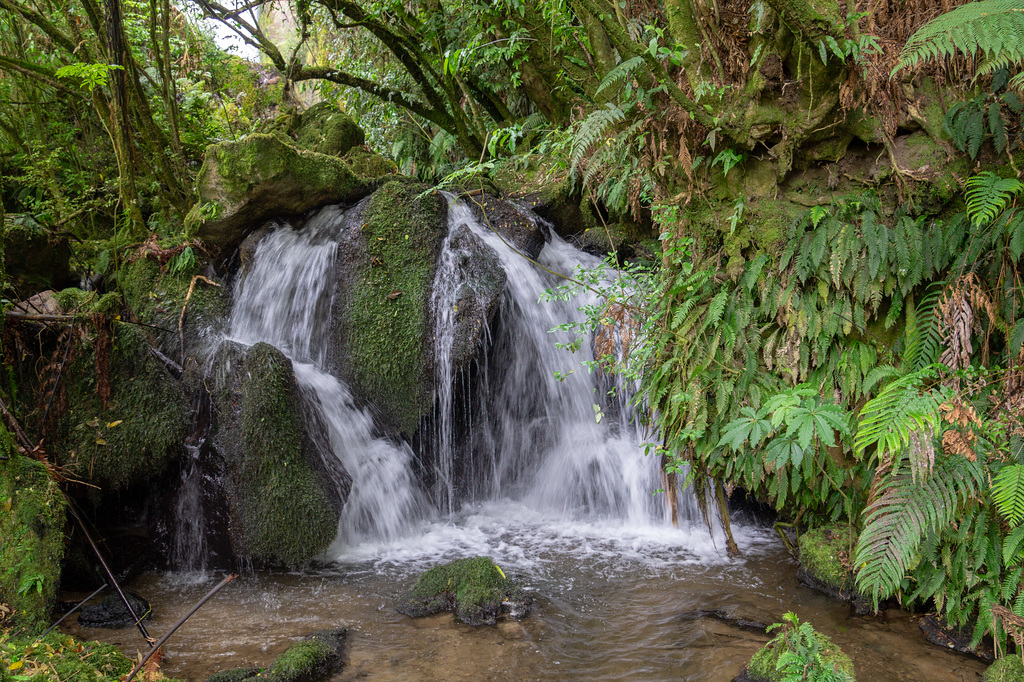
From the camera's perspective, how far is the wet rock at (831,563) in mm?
4273

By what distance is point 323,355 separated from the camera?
661 cm

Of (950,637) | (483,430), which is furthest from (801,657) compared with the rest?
(483,430)

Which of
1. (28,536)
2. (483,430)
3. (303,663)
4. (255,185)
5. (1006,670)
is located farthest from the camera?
(255,185)

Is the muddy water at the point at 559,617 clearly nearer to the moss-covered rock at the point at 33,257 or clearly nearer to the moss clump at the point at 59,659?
the moss clump at the point at 59,659

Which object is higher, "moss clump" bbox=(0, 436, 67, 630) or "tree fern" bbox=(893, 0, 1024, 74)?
"tree fern" bbox=(893, 0, 1024, 74)

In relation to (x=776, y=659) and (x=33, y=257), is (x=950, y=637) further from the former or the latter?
(x=33, y=257)

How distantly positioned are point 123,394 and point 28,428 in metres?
0.72

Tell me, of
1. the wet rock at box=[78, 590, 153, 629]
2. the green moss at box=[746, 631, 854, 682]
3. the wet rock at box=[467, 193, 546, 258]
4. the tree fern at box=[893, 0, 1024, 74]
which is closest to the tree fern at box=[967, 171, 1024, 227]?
the tree fern at box=[893, 0, 1024, 74]

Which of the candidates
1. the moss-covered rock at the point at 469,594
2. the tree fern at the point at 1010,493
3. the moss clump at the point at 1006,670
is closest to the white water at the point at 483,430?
the moss-covered rock at the point at 469,594

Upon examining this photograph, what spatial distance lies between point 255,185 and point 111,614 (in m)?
4.54

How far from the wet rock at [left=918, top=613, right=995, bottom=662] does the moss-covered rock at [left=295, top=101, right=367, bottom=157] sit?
320 inches

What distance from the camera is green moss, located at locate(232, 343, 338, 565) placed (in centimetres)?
517

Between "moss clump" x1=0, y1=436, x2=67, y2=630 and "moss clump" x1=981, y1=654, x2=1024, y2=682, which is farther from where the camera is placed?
"moss clump" x1=0, y1=436, x2=67, y2=630

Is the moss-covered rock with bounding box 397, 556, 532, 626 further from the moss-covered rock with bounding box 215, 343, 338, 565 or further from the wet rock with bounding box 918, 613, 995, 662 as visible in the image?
the wet rock with bounding box 918, 613, 995, 662
